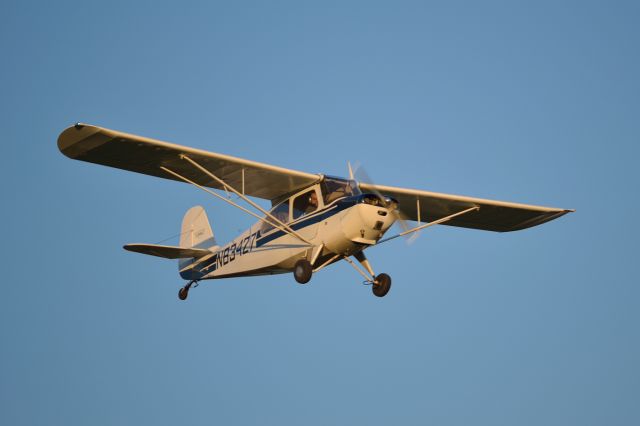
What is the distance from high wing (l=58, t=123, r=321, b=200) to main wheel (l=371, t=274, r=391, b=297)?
240 cm

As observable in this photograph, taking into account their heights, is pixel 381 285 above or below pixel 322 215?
below

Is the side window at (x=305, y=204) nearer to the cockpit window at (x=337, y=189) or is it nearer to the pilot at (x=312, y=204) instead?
the pilot at (x=312, y=204)

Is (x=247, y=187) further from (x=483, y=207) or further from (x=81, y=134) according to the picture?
(x=483, y=207)

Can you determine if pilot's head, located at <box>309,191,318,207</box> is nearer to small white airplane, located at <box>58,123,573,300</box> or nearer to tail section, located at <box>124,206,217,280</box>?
small white airplane, located at <box>58,123,573,300</box>

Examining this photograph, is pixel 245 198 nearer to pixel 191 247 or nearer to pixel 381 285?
pixel 381 285

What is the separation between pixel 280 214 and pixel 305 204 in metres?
0.80

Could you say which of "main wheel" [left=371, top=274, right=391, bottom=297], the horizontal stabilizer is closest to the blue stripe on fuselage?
"main wheel" [left=371, top=274, right=391, bottom=297]

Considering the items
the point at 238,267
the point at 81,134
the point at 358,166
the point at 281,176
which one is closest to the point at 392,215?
the point at 358,166

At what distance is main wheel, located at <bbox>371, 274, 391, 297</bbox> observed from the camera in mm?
20953

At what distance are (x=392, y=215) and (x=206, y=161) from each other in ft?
13.0

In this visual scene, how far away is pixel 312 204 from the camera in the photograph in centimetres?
2139

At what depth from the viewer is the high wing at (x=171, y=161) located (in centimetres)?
1998

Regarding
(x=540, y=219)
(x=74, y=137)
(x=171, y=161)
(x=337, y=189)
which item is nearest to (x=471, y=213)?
(x=540, y=219)

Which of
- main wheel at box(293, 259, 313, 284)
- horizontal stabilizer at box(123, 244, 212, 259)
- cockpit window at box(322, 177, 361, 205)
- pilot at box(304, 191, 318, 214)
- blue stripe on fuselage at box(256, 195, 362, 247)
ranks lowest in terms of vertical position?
main wheel at box(293, 259, 313, 284)
